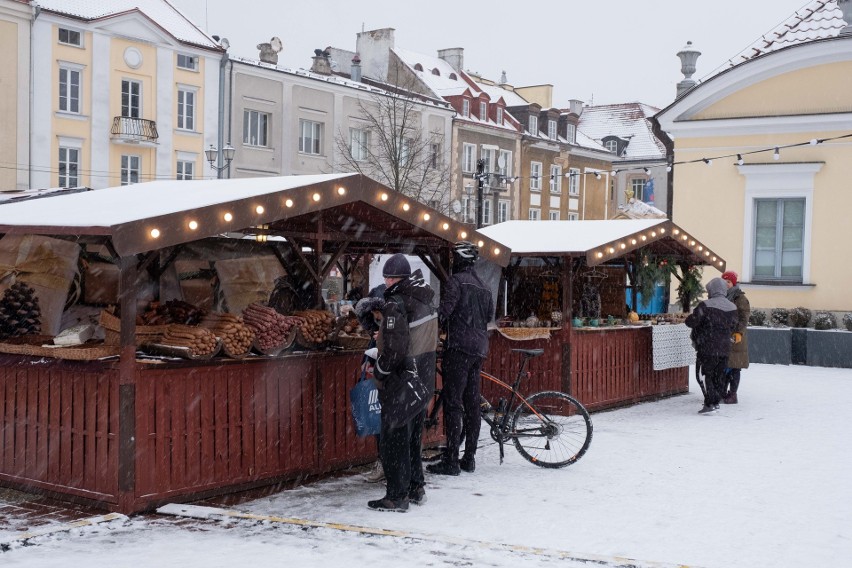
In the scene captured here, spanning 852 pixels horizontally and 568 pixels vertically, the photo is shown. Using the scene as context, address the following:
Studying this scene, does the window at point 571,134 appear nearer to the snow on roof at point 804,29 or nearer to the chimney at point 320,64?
the chimney at point 320,64

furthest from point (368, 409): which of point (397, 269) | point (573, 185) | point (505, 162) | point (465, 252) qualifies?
point (573, 185)

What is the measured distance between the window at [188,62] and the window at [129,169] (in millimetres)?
3765

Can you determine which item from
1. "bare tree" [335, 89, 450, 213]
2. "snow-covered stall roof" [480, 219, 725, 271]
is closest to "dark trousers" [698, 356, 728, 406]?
"snow-covered stall roof" [480, 219, 725, 271]

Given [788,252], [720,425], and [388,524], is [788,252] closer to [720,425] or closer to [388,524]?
[720,425]

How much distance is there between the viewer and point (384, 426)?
734 cm

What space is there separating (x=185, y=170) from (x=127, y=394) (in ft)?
100

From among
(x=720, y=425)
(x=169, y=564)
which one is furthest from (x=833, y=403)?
(x=169, y=564)

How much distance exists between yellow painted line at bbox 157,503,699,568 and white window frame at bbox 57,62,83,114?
2831cm

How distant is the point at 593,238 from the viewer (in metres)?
13.3

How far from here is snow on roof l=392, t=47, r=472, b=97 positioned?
164ft

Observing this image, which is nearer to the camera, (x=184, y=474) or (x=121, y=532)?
(x=121, y=532)

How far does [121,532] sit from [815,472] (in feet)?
19.9

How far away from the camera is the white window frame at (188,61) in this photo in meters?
36.0

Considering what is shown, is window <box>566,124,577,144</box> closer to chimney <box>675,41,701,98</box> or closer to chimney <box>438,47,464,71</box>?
chimney <box>438,47,464,71</box>
